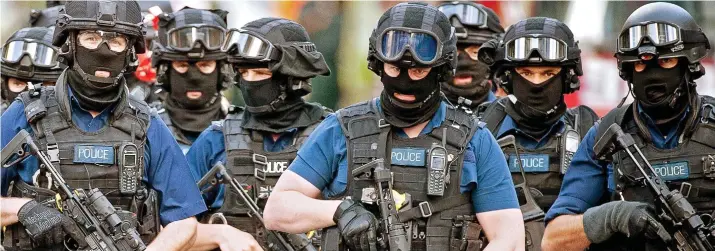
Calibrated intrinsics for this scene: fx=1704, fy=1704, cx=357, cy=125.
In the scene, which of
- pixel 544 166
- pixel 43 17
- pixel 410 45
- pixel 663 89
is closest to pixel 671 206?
pixel 663 89

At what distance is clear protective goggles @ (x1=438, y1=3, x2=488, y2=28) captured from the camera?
13398 mm

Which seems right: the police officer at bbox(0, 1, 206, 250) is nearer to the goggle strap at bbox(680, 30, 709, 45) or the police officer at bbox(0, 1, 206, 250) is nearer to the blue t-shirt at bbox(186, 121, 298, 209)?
the blue t-shirt at bbox(186, 121, 298, 209)

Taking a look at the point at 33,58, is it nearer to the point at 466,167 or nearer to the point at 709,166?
Answer: the point at 466,167

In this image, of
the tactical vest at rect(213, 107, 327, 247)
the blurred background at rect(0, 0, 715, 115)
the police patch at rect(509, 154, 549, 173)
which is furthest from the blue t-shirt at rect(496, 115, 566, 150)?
the blurred background at rect(0, 0, 715, 115)

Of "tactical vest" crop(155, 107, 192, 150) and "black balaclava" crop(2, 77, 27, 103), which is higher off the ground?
"black balaclava" crop(2, 77, 27, 103)

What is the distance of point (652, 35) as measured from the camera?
9.31 m

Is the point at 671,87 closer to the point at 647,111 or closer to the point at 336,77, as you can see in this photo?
the point at 647,111

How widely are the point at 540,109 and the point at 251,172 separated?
1936 millimetres

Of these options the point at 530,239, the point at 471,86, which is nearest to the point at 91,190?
the point at 530,239

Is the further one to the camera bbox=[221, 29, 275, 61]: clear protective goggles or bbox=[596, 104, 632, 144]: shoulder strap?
bbox=[221, 29, 275, 61]: clear protective goggles

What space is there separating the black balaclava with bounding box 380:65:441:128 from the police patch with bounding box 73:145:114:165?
1531 millimetres

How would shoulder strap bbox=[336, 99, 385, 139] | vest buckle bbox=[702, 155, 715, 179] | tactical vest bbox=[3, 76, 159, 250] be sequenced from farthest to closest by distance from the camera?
tactical vest bbox=[3, 76, 159, 250], vest buckle bbox=[702, 155, 715, 179], shoulder strap bbox=[336, 99, 385, 139]

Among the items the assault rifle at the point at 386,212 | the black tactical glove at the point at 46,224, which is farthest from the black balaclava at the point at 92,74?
the assault rifle at the point at 386,212

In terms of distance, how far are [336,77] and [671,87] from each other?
907 cm
